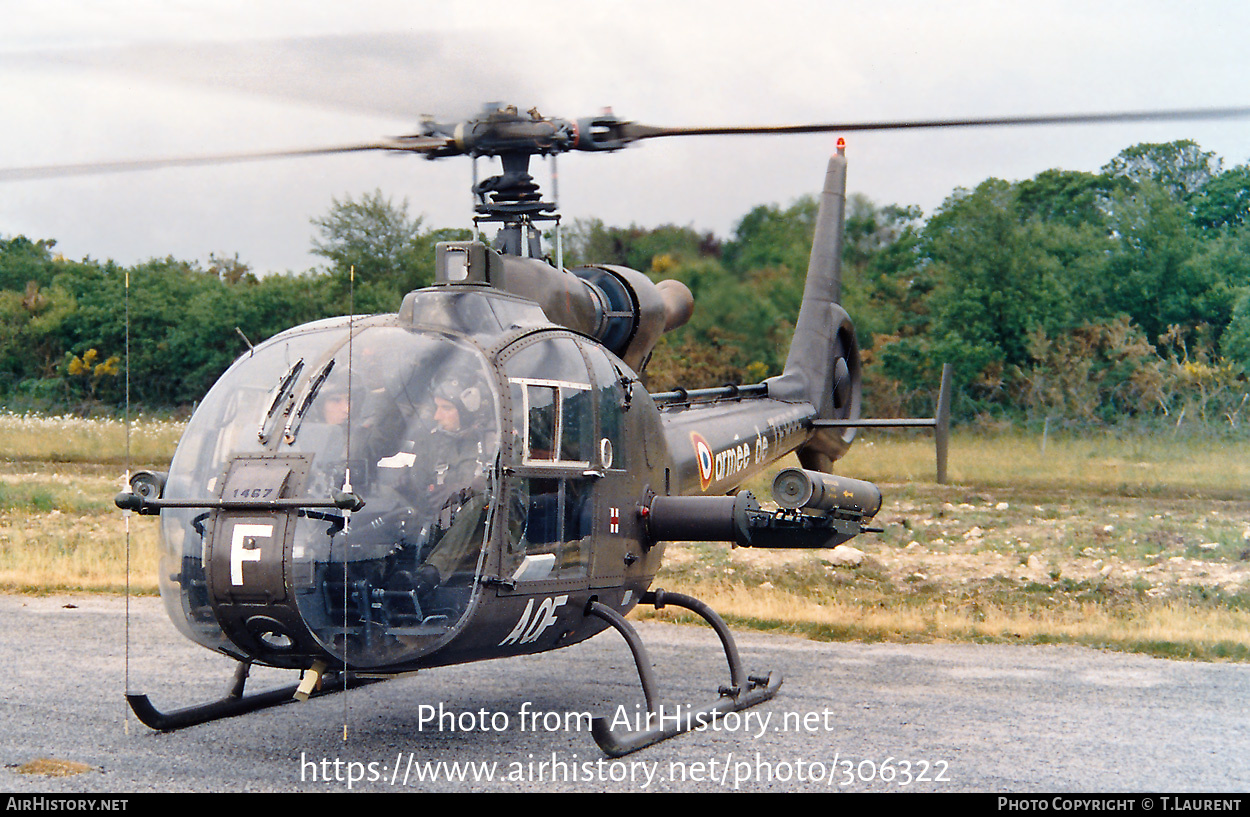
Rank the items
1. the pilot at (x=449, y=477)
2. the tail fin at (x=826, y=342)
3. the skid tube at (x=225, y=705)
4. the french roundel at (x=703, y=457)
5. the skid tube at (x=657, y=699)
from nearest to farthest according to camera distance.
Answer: the pilot at (x=449, y=477), the skid tube at (x=657, y=699), the skid tube at (x=225, y=705), the french roundel at (x=703, y=457), the tail fin at (x=826, y=342)

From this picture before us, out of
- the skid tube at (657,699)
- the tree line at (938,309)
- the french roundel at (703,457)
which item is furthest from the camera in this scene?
the tree line at (938,309)

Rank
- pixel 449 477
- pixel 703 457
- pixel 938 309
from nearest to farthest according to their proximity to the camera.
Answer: pixel 449 477 < pixel 703 457 < pixel 938 309

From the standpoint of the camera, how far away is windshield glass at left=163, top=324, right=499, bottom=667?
5.94m

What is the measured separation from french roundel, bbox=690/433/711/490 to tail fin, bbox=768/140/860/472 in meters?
3.03

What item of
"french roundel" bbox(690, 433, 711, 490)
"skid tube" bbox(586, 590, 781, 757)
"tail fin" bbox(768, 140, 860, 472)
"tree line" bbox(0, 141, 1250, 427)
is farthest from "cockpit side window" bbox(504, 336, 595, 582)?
"tree line" bbox(0, 141, 1250, 427)

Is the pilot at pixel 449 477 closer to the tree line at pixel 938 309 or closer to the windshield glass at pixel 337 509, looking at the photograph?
the windshield glass at pixel 337 509

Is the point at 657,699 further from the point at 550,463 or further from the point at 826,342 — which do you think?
the point at 826,342

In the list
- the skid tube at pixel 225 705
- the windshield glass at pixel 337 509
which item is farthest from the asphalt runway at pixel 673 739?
the windshield glass at pixel 337 509

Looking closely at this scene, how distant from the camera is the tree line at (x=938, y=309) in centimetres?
2202

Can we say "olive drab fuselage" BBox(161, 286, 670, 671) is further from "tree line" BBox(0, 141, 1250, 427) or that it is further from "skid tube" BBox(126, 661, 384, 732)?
"tree line" BBox(0, 141, 1250, 427)

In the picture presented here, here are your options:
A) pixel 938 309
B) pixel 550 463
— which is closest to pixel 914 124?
pixel 550 463

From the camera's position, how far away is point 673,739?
24.8 ft

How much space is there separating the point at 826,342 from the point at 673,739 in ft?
19.7

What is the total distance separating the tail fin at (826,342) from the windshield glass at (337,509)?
6274 millimetres
